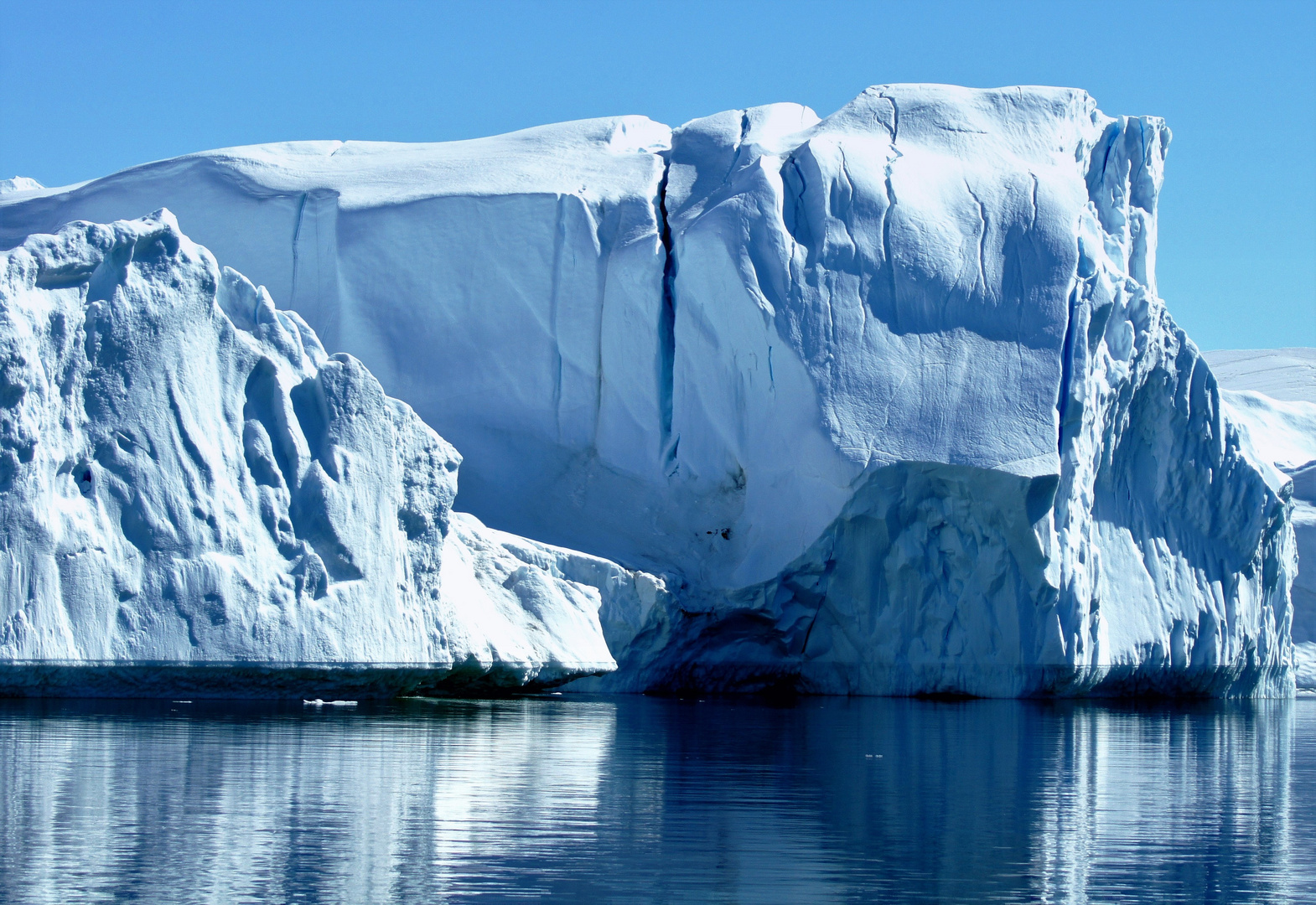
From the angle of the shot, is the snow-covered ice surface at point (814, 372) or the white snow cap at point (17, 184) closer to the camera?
the snow-covered ice surface at point (814, 372)

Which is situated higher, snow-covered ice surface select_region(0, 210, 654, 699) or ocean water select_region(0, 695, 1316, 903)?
snow-covered ice surface select_region(0, 210, 654, 699)

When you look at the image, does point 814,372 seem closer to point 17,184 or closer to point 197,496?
point 197,496

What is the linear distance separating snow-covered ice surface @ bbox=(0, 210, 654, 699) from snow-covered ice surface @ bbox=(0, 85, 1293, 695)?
364 cm

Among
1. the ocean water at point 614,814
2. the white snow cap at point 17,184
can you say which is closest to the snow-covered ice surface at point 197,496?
the ocean water at point 614,814

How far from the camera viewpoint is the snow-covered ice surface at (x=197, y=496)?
9703mm

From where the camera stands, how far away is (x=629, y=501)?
53.0ft

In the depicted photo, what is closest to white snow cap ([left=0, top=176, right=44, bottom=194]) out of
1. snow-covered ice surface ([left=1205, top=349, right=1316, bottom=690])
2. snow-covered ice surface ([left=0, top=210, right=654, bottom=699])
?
snow-covered ice surface ([left=0, top=210, right=654, bottom=699])

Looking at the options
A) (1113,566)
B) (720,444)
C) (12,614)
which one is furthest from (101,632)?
(1113,566)

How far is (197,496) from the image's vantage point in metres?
10.3

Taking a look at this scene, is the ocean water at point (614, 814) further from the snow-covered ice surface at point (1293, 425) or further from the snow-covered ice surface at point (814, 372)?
the snow-covered ice surface at point (1293, 425)

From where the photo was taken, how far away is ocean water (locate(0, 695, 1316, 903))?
404 centimetres

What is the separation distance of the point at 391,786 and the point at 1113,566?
39.5 ft

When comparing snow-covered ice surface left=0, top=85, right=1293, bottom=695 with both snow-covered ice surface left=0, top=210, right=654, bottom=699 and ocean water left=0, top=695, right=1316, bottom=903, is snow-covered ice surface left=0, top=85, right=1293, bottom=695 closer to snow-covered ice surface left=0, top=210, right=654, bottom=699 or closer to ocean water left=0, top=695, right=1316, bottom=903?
snow-covered ice surface left=0, top=210, right=654, bottom=699

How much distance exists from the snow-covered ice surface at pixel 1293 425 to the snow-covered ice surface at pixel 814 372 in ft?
11.6
